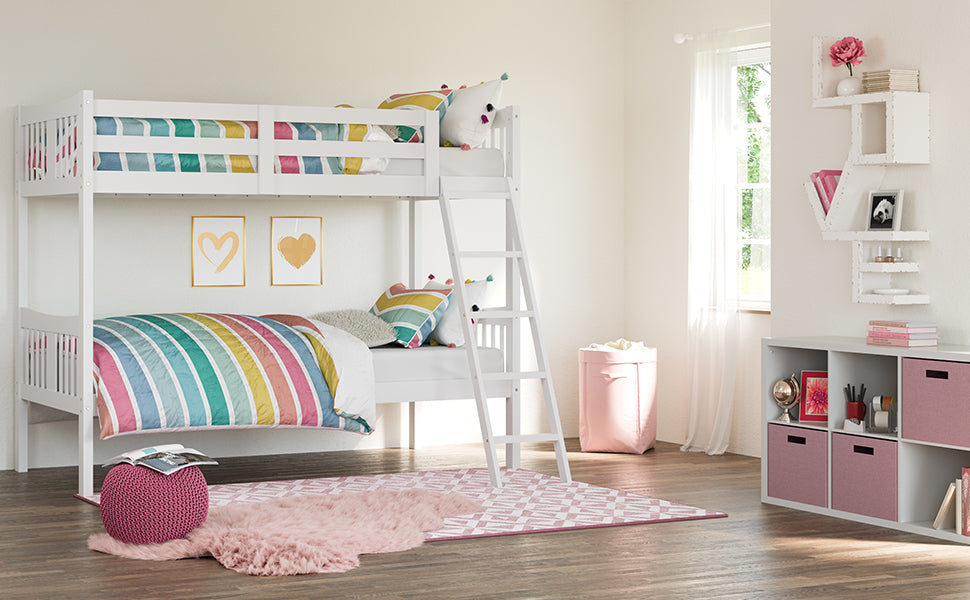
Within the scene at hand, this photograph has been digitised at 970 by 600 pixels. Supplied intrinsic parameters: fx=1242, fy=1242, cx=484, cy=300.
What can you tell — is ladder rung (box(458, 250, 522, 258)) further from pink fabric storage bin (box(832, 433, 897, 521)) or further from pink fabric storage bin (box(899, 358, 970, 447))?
pink fabric storage bin (box(899, 358, 970, 447))

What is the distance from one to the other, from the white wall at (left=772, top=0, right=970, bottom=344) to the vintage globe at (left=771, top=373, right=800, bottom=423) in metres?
0.34

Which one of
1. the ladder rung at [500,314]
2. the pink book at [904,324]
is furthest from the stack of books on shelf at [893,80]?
the ladder rung at [500,314]

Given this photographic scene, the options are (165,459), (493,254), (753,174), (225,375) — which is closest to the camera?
(165,459)

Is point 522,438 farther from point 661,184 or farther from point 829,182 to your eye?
point 661,184

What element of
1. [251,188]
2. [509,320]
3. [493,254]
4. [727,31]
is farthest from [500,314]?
[727,31]

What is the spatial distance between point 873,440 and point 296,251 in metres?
2.99

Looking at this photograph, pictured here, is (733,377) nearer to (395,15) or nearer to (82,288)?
(395,15)

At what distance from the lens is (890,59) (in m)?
4.66

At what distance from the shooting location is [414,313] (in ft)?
18.5

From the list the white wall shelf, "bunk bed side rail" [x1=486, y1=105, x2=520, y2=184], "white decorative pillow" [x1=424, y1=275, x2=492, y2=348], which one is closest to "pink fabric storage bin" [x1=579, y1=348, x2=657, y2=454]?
"white decorative pillow" [x1=424, y1=275, x2=492, y2=348]

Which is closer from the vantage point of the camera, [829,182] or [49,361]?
[829,182]

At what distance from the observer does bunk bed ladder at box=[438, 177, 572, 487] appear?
5.13m

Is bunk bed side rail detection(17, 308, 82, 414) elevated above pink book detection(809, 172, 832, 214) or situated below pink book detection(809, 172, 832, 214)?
below

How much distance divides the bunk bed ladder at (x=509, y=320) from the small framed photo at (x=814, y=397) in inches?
41.3
